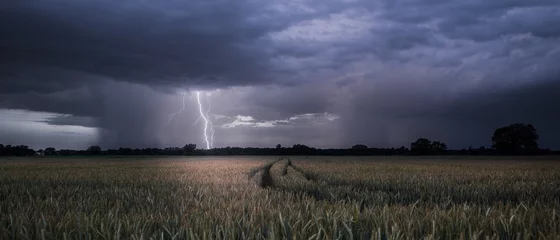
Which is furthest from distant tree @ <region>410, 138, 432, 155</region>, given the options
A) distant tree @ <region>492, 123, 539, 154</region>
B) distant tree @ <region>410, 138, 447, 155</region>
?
distant tree @ <region>492, 123, 539, 154</region>

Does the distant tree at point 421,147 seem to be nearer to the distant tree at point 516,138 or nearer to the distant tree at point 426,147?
the distant tree at point 426,147

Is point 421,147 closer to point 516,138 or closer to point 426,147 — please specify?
point 426,147

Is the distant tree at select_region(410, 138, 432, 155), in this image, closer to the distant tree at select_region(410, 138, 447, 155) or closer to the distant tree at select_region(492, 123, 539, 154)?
the distant tree at select_region(410, 138, 447, 155)

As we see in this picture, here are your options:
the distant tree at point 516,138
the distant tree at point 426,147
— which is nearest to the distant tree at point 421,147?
the distant tree at point 426,147

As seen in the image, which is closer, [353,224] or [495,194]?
[353,224]

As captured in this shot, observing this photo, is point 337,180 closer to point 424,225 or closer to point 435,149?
point 424,225

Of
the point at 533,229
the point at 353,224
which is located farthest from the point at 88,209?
the point at 533,229

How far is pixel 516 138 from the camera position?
→ 90.1m

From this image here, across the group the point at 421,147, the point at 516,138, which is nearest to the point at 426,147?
the point at 421,147

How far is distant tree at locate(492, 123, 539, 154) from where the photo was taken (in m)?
88.7

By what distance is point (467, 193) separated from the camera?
755 centimetres

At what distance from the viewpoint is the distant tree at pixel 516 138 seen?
88688mm

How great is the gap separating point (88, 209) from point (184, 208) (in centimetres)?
119

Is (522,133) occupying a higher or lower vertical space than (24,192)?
higher
